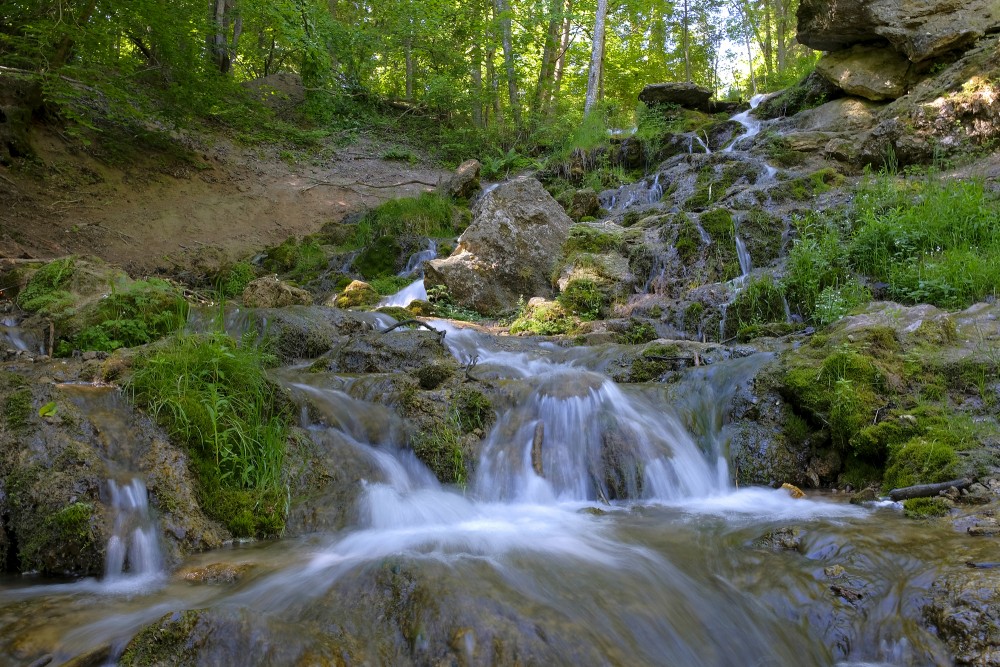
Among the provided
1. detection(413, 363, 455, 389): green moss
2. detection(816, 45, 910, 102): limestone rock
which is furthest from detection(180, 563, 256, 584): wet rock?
detection(816, 45, 910, 102): limestone rock

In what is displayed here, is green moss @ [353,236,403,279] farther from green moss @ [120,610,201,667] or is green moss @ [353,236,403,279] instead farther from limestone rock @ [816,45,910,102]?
limestone rock @ [816,45,910,102]

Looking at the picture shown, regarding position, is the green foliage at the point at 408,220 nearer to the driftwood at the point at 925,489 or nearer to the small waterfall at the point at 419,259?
the small waterfall at the point at 419,259

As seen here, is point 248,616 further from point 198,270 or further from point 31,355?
point 198,270

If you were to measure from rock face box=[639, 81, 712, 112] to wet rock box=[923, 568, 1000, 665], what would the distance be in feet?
53.3

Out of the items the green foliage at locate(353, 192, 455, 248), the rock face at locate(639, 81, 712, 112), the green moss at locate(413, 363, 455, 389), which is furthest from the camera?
the rock face at locate(639, 81, 712, 112)

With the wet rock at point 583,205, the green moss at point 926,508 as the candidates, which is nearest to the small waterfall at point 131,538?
the green moss at point 926,508

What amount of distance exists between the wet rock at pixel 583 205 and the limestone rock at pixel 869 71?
6.04 metres

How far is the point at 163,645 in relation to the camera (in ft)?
6.01

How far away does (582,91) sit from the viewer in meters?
22.2

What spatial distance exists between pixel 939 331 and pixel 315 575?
16.3 feet

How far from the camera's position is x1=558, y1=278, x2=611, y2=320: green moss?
827 centimetres

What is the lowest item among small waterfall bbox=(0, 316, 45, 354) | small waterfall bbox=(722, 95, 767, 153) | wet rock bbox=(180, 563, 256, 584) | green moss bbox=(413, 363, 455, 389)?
wet rock bbox=(180, 563, 256, 584)

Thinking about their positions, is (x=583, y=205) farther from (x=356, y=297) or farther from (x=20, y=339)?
(x=20, y=339)

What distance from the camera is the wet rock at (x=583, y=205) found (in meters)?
11.7
